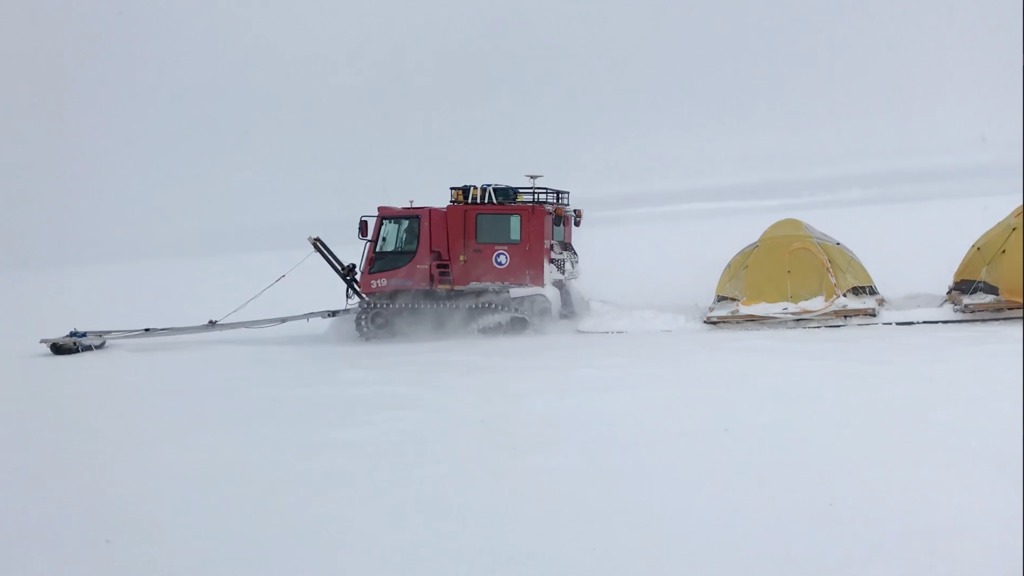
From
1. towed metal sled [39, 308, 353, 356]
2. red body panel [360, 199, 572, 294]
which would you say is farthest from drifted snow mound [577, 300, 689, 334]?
towed metal sled [39, 308, 353, 356]

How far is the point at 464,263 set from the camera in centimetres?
959

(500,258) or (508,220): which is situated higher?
(508,220)

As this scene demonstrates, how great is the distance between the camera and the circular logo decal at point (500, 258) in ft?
31.1

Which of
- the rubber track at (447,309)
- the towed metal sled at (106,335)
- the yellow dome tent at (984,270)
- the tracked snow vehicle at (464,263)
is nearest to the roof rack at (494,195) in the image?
the tracked snow vehicle at (464,263)

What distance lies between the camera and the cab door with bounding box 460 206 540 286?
9.46 metres

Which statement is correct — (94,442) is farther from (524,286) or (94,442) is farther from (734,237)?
(734,237)

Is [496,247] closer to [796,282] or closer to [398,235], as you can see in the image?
[398,235]

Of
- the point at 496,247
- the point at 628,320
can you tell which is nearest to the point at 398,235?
the point at 496,247

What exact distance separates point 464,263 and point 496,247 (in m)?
0.47

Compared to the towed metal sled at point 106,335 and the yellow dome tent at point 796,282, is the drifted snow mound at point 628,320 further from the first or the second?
the towed metal sled at point 106,335

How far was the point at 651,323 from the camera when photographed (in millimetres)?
9562

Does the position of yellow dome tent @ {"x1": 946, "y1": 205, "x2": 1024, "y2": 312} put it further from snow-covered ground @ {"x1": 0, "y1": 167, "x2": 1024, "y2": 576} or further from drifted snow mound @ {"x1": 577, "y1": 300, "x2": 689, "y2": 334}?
drifted snow mound @ {"x1": 577, "y1": 300, "x2": 689, "y2": 334}

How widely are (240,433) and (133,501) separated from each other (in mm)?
1104

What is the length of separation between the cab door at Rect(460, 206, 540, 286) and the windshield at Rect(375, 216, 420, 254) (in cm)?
71
